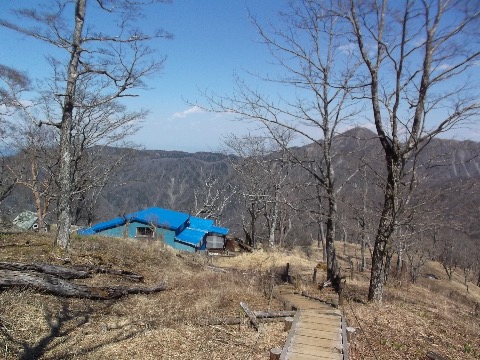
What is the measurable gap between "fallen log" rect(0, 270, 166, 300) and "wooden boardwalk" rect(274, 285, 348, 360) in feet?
15.2

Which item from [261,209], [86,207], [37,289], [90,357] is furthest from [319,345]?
[86,207]

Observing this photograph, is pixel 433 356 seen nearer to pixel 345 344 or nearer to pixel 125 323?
pixel 345 344

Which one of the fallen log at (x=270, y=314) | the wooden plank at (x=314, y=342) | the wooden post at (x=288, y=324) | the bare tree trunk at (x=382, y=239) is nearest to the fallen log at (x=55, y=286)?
the fallen log at (x=270, y=314)

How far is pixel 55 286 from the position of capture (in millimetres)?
8289

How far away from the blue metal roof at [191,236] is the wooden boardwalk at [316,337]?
25610mm

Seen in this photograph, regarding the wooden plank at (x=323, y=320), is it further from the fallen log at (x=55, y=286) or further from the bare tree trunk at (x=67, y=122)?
the bare tree trunk at (x=67, y=122)

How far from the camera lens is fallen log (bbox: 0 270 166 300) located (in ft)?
25.7

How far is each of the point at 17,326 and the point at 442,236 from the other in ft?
165

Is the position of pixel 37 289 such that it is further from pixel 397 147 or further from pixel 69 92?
pixel 397 147

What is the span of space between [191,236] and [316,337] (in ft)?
94.8

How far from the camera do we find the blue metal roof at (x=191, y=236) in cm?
3419

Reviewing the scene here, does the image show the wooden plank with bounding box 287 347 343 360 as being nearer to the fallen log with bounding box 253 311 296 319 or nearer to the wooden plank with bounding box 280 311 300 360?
the wooden plank with bounding box 280 311 300 360

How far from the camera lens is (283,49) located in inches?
452

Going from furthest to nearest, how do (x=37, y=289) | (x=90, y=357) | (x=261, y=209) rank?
(x=261, y=209) < (x=37, y=289) < (x=90, y=357)
